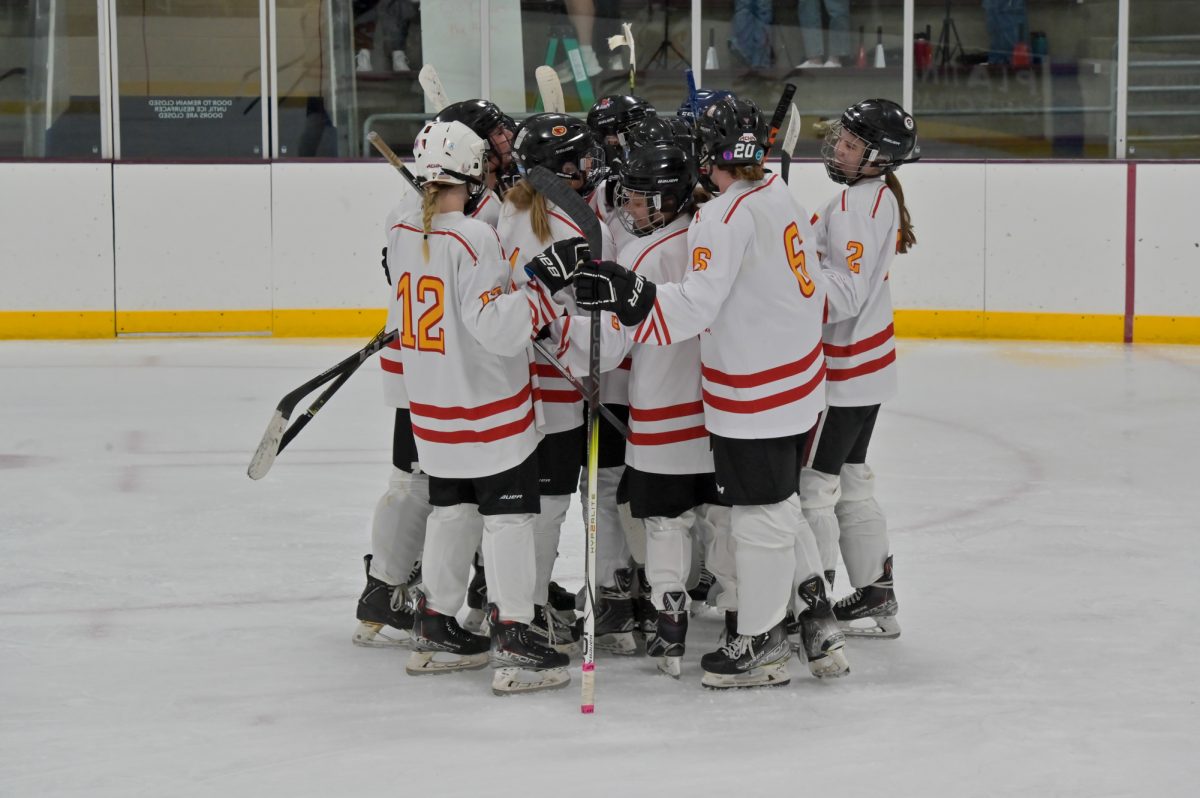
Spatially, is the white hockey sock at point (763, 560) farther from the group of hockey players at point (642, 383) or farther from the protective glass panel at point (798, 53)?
the protective glass panel at point (798, 53)

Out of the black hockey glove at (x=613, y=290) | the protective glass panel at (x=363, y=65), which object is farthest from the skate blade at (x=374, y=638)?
the protective glass panel at (x=363, y=65)

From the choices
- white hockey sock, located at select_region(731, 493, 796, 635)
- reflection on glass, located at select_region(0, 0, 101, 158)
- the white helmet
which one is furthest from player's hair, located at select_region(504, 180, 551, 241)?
reflection on glass, located at select_region(0, 0, 101, 158)

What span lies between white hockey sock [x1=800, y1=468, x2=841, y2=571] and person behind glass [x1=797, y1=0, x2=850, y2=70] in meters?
5.44

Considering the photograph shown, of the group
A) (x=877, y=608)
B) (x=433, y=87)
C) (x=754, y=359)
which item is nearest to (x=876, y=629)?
(x=877, y=608)

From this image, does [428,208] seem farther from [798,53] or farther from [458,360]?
[798,53]

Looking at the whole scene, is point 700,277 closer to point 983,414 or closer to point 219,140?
point 983,414

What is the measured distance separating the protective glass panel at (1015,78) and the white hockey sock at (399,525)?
536cm

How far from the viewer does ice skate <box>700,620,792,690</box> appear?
9.86 ft

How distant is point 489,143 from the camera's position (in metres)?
3.36

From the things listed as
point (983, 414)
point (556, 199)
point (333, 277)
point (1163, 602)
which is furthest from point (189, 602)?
point (333, 277)

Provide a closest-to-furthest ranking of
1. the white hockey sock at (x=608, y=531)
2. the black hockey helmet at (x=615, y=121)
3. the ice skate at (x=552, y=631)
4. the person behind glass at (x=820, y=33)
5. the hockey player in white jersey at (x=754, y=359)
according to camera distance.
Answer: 1. the hockey player in white jersey at (x=754, y=359)
2. the ice skate at (x=552, y=631)
3. the white hockey sock at (x=608, y=531)
4. the black hockey helmet at (x=615, y=121)
5. the person behind glass at (x=820, y=33)

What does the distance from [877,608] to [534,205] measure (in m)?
1.13

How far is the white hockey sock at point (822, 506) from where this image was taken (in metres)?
3.24

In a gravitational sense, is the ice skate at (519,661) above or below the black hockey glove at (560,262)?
below
